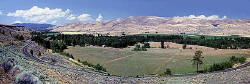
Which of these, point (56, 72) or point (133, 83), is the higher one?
point (56, 72)

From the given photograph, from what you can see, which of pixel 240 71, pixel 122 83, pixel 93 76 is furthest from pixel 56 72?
pixel 240 71

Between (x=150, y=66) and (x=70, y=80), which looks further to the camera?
(x=150, y=66)

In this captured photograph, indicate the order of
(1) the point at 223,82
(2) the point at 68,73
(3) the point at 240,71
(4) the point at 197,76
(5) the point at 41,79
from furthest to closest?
(3) the point at 240,71 → (4) the point at 197,76 → (1) the point at 223,82 → (2) the point at 68,73 → (5) the point at 41,79

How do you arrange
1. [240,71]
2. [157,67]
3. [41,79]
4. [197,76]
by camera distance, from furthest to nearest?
[157,67] → [240,71] → [197,76] → [41,79]

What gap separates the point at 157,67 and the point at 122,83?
43098 mm

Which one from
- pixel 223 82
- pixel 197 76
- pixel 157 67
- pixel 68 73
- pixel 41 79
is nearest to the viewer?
pixel 41 79

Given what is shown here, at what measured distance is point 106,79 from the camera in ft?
155

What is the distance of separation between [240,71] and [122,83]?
29684mm

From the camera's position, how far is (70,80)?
42.6 meters

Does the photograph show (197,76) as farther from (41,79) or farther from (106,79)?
(41,79)

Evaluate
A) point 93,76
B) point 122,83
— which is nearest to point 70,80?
point 93,76

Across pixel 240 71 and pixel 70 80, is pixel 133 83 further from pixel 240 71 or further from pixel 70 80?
pixel 240 71

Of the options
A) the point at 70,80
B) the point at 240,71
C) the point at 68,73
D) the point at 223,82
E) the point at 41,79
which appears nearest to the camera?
the point at 41,79

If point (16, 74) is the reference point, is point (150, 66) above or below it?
below
